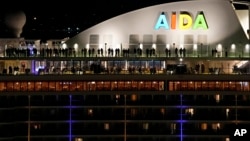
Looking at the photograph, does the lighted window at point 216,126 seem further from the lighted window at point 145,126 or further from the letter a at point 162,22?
the letter a at point 162,22

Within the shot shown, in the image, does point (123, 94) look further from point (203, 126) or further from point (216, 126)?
point (216, 126)

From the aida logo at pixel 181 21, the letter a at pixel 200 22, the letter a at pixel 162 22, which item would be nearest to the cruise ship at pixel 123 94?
the aida logo at pixel 181 21

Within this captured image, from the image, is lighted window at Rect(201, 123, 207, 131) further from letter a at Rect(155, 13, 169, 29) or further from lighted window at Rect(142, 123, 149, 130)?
letter a at Rect(155, 13, 169, 29)

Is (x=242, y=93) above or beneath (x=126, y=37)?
beneath

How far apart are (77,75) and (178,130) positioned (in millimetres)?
5645

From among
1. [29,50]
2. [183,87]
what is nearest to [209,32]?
[183,87]

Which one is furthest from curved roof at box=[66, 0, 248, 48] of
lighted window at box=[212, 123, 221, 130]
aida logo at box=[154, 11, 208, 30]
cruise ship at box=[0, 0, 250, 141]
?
lighted window at box=[212, 123, 221, 130]

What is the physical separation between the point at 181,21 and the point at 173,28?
0.55 meters

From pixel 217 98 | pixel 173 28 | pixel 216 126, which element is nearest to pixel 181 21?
pixel 173 28

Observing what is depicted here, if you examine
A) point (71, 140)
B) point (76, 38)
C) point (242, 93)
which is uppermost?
point (76, 38)

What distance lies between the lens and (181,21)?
38.0m

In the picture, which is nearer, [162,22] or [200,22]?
[200,22]

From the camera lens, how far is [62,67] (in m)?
36.9

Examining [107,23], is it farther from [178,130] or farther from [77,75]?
[178,130]
